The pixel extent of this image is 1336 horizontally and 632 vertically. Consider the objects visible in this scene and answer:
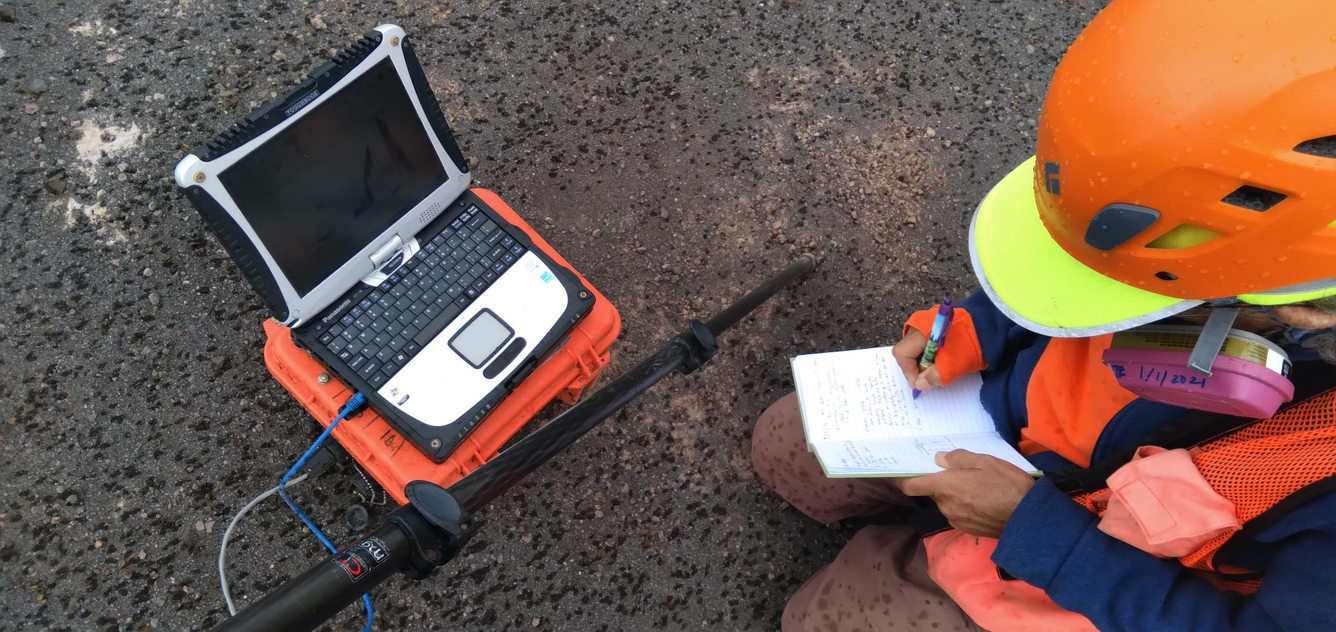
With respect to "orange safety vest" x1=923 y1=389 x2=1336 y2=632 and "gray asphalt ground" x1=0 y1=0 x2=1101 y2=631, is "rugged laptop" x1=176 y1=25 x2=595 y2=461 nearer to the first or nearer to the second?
"gray asphalt ground" x1=0 y1=0 x2=1101 y2=631

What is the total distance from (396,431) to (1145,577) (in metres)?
1.21

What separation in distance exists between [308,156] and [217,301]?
828mm

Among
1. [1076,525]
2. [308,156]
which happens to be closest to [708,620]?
[1076,525]

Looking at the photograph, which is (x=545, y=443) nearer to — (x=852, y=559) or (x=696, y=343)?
(x=696, y=343)

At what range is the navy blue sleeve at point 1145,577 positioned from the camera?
2.40 ft

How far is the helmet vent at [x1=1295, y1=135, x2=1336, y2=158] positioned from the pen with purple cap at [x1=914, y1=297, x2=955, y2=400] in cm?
55

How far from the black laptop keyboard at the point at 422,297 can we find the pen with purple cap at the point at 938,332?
2.70 feet

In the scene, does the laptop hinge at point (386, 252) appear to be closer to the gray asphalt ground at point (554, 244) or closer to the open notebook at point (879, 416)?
the gray asphalt ground at point (554, 244)

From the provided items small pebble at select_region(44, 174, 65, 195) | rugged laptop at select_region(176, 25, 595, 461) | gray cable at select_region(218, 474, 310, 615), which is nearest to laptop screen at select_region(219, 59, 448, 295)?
rugged laptop at select_region(176, 25, 595, 461)

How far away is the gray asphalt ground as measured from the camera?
1546mm

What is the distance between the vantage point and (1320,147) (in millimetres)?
692

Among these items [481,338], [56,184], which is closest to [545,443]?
[481,338]

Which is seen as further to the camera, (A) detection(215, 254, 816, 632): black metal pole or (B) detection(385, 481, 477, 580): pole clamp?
(B) detection(385, 481, 477, 580): pole clamp

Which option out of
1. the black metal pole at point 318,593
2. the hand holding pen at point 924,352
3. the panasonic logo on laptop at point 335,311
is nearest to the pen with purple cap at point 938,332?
the hand holding pen at point 924,352
